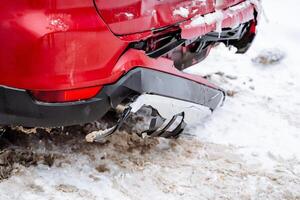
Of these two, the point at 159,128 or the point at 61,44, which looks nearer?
the point at 61,44

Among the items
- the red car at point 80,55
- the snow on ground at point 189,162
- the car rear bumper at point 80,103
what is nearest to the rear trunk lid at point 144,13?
the red car at point 80,55

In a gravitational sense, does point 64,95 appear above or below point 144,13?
below

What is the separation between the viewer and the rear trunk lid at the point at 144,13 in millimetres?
2398

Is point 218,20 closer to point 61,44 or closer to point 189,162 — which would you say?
point 189,162

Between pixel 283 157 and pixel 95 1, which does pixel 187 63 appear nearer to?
pixel 283 157

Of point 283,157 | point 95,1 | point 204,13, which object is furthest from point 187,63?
point 95,1

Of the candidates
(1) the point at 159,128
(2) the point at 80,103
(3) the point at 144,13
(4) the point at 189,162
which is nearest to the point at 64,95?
(2) the point at 80,103

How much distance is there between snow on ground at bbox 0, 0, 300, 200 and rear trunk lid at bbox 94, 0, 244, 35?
0.45 metres

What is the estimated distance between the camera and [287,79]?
16.5ft

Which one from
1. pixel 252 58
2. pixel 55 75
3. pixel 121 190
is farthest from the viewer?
pixel 252 58

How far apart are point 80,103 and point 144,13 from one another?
59cm

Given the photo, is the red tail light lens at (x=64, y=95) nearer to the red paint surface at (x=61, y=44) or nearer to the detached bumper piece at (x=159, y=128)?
the red paint surface at (x=61, y=44)

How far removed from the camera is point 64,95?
7.73ft

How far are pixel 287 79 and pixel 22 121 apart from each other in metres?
3.38
